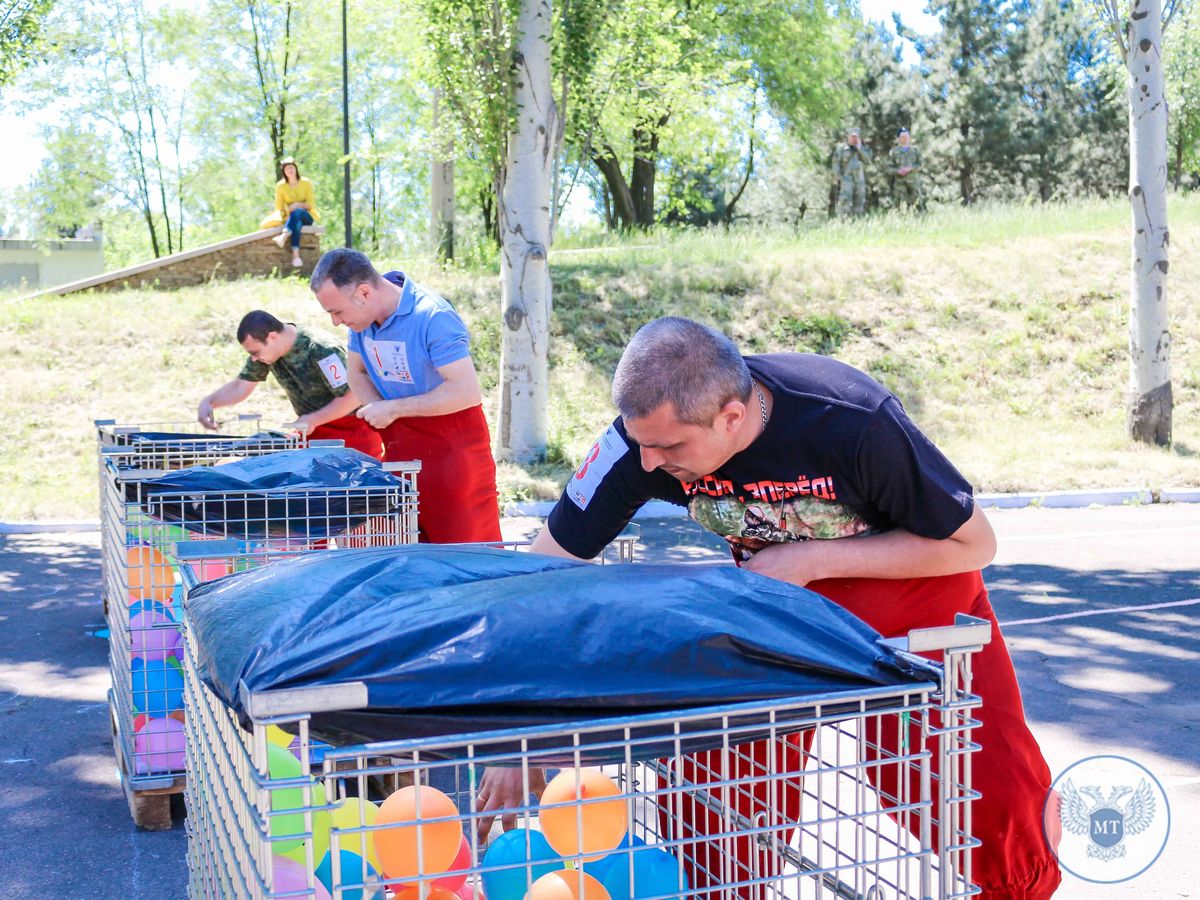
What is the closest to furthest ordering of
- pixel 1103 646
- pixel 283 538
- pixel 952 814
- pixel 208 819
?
pixel 952 814 → pixel 208 819 → pixel 283 538 → pixel 1103 646

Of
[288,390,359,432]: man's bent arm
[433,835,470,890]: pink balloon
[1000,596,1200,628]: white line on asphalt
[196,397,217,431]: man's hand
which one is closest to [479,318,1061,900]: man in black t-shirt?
[433,835,470,890]: pink balloon

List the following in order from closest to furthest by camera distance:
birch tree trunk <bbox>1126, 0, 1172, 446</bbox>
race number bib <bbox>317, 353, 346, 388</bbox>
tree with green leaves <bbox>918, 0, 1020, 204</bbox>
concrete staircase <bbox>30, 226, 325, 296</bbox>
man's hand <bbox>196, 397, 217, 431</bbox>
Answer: race number bib <bbox>317, 353, 346, 388</bbox>
man's hand <bbox>196, 397, 217, 431</bbox>
birch tree trunk <bbox>1126, 0, 1172, 446</bbox>
concrete staircase <bbox>30, 226, 325, 296</bbox>
tree with green leaves <bbox>918, 0, 1020, 204</bbox>

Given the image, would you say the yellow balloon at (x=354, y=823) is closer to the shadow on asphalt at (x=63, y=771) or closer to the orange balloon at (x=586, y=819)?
the orange balloon at (x=586, y=819)

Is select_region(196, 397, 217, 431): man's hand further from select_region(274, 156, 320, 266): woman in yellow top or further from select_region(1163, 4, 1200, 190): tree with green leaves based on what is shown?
select_region(1163, 4, 1200, 190): tree with green leaves

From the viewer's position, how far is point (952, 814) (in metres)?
1.95

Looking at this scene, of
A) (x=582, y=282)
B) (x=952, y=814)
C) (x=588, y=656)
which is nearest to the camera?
(x=588, y=656)

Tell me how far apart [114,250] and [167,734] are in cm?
4703

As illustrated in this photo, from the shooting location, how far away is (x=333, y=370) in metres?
6.71

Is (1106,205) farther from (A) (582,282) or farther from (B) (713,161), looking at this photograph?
(B) (713,161)

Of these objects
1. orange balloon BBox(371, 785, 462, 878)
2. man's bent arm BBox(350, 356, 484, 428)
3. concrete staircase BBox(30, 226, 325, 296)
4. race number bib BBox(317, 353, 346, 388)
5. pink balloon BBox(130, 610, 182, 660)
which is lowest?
pink balloon BBox(130, 610, 182, 660)

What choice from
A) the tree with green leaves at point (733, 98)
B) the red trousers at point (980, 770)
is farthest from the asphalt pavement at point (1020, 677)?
the tree with green leaves at point (733, 98)

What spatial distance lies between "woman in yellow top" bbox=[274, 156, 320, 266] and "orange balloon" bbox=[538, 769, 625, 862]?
18.7 metres

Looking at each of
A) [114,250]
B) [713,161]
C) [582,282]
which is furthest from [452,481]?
[114,250]

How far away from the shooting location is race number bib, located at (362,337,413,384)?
543 centimetres
